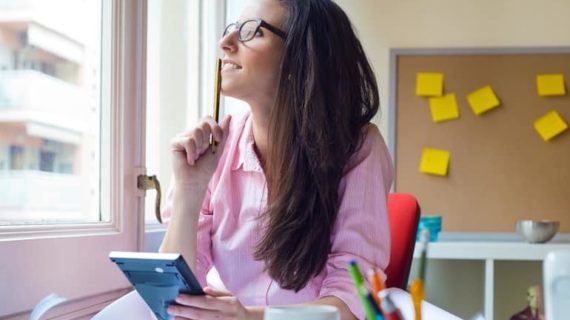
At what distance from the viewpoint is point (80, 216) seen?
160cm

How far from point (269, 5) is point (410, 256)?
57cm

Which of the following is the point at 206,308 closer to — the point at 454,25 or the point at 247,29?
the point at 247,29

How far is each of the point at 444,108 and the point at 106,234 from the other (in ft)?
5.44

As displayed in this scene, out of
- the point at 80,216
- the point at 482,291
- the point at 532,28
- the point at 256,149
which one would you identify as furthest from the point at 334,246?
the point at 532,28

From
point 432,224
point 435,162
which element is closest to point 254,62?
point 432,224

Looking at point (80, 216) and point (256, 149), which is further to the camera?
point (80, 216)

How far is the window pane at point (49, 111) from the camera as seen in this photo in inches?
51.0

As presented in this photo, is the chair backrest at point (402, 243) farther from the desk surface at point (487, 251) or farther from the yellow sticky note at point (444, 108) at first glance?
the yellow sticky note at point (444, 108)

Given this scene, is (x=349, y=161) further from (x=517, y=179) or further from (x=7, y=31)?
(x=517, y=179)

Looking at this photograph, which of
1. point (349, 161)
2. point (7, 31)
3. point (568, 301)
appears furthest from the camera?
point (349, 161)

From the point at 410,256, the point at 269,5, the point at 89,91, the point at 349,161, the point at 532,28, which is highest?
the point at 532,28

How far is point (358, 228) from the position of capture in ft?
4.32

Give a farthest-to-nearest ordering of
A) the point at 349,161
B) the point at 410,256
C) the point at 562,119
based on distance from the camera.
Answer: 1. the point at 562,119
2. the point at 410,256
3. the point at 349,161

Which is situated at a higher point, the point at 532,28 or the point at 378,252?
the point at 532,28
